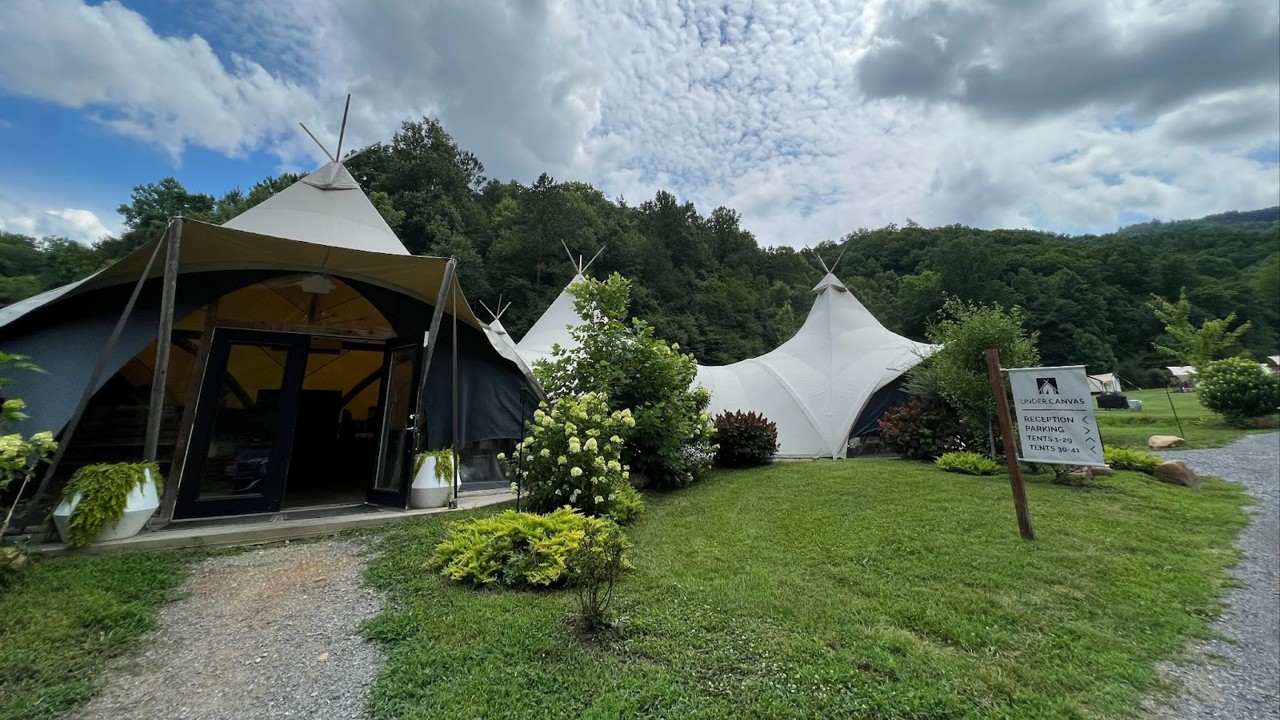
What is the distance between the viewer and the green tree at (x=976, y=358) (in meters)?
8.14

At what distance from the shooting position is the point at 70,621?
272 centimetres

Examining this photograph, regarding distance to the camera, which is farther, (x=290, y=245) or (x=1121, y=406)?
(x=1121, y=406)

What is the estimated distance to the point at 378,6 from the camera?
7496 mm

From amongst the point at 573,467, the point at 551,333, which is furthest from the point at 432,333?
the point at 551,333

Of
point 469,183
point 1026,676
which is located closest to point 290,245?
point 1026,676

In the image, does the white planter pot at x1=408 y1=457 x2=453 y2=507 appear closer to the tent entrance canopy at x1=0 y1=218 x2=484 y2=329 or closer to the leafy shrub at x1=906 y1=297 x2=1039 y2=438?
the tent entrance canopy at x1=0 y1=218 x2=484 y2=329

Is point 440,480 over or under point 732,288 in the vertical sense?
under

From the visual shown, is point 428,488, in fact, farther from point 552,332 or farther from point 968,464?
point 968,464

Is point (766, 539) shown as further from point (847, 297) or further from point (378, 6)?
point (847, 297)

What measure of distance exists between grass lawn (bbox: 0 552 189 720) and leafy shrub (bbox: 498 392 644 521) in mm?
2791

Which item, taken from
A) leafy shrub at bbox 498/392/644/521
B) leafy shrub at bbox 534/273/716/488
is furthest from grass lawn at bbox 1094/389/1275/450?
leafy shrub at bbox 498/392/644/521

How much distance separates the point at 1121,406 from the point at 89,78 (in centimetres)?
Answer: 3042

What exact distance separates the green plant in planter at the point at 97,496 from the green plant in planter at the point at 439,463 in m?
2.29

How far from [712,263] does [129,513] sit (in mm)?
31844
